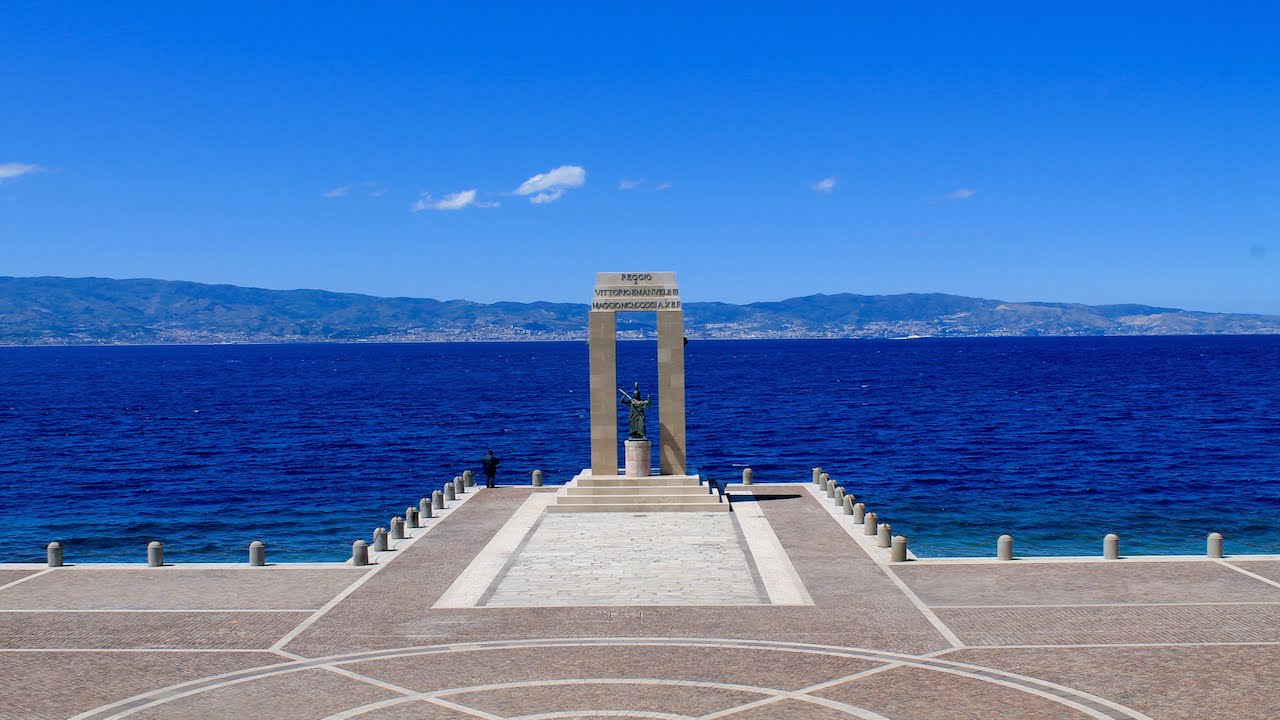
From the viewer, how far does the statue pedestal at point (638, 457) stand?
45000 mm

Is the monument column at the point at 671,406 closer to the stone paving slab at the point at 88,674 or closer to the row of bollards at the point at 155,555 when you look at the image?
the row of bollards at the point at 155,555

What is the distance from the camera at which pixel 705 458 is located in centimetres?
7894

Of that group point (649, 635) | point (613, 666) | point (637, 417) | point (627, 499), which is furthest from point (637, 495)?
point (613, 666)

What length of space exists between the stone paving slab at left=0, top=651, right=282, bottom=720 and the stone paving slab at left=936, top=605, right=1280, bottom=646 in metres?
15.1

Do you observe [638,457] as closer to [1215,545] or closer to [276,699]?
[1215,545]

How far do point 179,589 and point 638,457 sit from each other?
1871cm

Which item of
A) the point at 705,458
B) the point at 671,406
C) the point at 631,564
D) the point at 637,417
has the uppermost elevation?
the point at 671,406

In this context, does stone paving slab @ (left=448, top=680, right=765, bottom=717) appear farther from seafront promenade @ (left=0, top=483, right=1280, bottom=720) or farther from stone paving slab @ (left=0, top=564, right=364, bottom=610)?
stone paving slab @ (left=0, top=564, right=364, bottom=610)

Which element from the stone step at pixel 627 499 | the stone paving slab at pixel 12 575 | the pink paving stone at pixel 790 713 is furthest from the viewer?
the stone step at pixel 627 499

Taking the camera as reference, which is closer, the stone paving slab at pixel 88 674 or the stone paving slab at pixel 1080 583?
the stone paving slab at pixel 88 674

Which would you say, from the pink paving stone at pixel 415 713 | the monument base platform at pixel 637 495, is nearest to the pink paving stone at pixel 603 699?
the pink paving stone at pixel 415 713

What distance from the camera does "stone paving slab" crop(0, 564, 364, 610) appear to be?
2892cm

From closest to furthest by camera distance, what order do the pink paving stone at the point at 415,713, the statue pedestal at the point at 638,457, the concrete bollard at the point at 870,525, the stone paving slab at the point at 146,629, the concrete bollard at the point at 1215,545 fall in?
the pink paving stone at the point at 415,713 < the stone paving slab at the point at 146,629 < the concrete bollard at the point at 1215,545 < the concrete bollard at the point at 870,525 < the statue pedestal at the point at 638,457

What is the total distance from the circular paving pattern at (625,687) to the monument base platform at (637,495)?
1844cm
